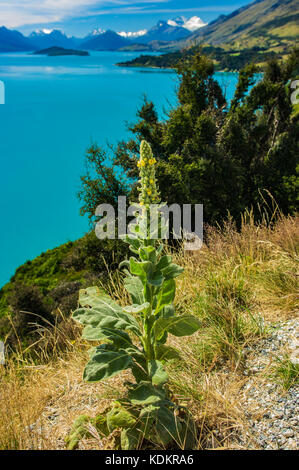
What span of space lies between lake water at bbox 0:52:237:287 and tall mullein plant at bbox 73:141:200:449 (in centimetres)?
1232

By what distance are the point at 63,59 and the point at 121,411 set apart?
110m

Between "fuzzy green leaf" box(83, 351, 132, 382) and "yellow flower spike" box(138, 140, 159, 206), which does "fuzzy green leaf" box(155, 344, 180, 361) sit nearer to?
"fuzzy green leaf" box(83, 351, 132, 382)

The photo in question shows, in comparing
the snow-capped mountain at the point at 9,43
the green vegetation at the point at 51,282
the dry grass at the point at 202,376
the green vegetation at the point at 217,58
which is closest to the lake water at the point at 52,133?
the green vegetation at the point at 217,58

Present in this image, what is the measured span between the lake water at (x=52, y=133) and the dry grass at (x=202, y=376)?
36.7 feet

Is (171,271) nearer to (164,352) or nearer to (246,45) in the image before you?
(164,352)

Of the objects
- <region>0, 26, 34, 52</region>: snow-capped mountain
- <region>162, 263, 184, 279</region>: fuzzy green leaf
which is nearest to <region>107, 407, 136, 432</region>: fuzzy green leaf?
<region>162, 263, 184, 279</region>: fuzzy green leaf

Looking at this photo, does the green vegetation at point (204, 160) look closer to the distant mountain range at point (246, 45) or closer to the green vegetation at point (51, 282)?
the green vegetation at point (51, 282)

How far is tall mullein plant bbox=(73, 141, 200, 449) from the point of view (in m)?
1.75

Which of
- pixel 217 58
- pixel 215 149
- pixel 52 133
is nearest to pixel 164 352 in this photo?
pixel 215 149

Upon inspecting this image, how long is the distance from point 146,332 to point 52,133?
46914 mm

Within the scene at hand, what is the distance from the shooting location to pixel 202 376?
2424mm

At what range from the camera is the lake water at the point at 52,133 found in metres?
30.0

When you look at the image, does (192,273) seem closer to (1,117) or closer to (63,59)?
(1,117)

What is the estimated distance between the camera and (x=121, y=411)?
186cm
